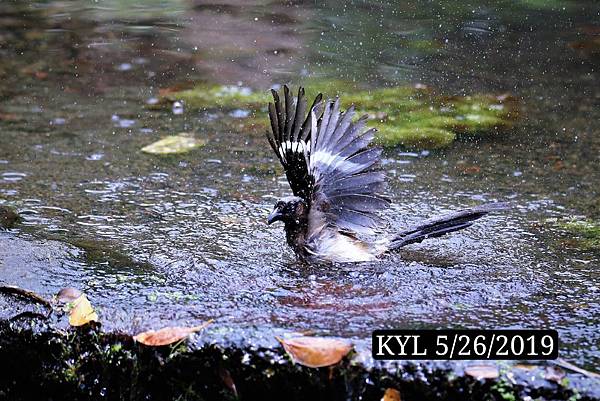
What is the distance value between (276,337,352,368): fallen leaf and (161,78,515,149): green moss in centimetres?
335

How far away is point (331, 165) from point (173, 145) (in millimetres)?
2168

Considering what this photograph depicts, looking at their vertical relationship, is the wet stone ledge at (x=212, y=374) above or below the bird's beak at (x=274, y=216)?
below

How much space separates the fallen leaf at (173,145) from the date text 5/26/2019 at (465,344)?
10.7ft

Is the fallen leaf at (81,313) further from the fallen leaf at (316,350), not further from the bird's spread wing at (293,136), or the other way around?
the bird's spread wing at (293,136)

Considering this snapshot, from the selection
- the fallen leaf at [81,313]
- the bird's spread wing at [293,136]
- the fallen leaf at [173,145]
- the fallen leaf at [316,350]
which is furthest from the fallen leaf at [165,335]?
the fallen leaf at [173,145]

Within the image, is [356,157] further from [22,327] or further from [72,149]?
[72,149]

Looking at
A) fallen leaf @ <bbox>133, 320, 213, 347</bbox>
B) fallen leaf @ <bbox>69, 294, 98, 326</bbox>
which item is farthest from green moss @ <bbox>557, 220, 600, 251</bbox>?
fallen leaf @ <bbox>69, 294, 98, 326</bbox>

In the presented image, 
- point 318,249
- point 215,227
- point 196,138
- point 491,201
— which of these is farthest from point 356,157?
point 196,138

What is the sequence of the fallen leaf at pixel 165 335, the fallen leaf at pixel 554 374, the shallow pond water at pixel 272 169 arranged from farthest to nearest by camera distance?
the shallow pond water at pixel 272 169
the fallen leaf at pixel 165 335
the fallen leaf at pixel 554 374

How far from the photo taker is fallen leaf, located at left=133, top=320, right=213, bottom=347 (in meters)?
2.94

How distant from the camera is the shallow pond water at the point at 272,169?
3359 mm

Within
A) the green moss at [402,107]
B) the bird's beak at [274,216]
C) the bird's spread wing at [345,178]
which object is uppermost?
the green moss at [402,107]

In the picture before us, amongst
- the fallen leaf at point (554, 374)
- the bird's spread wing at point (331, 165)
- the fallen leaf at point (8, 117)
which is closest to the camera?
the fallen leaf at point (554, 374)

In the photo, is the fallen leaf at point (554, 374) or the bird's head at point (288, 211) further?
the bird's head at point (288, 211)
